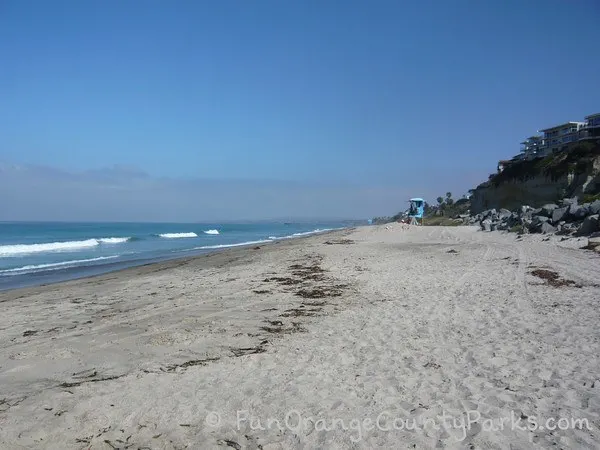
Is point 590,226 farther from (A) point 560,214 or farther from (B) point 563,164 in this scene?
(B) point 563,164

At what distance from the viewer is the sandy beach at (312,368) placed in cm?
367

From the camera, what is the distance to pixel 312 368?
5.10 m

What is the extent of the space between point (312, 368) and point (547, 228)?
21352 millimetres

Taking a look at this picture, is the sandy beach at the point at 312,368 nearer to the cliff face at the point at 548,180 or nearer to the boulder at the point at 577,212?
the boulder at the point at 577,212

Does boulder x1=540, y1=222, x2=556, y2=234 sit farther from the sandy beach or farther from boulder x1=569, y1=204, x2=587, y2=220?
the sandy beach

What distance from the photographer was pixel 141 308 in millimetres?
9094

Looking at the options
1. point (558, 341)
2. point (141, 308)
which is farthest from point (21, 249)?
point (558, 341)

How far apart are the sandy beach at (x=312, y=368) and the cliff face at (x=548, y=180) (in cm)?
2903

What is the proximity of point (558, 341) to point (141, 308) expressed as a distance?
807 centimetres

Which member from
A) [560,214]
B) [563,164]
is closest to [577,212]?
[560,214]

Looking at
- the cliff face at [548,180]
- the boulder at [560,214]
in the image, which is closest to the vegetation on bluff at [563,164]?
the cliff face at [548,180]

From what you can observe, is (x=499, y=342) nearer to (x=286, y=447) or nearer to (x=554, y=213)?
(x=286, y=447)

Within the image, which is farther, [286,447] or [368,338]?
[368,338]

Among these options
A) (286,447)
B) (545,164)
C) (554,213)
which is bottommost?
(286,447)
